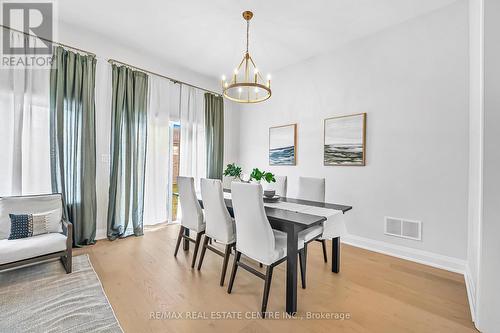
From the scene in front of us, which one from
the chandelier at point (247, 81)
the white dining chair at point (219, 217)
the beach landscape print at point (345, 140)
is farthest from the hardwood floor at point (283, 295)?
the chandelier at point (247, 81)

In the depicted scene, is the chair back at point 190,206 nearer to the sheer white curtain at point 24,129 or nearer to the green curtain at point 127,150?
the green curtain at point 127,150

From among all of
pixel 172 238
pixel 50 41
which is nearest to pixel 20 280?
pixel 172 238

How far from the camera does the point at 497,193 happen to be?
5.13 feet

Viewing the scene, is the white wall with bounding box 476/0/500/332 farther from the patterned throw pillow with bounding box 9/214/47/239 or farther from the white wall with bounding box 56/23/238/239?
the white wall with bounding box 56/23/238/239

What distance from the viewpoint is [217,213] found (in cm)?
224

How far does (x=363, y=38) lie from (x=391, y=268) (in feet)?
10.3

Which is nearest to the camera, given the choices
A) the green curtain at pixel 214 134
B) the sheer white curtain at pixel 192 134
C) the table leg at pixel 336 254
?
the table leg at pixel 336 254

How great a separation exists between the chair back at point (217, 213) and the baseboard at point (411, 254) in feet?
6.70

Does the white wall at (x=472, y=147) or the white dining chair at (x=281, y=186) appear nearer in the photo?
the white wall at (x=472, y=147)

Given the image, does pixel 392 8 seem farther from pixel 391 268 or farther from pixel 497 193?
pixel 391 268

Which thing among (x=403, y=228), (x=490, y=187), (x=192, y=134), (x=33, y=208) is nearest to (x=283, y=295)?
(x=490, y=187)

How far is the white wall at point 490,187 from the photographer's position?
1552 millimetres

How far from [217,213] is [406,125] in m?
2.62

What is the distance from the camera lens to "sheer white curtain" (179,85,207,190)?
4.31 metres
